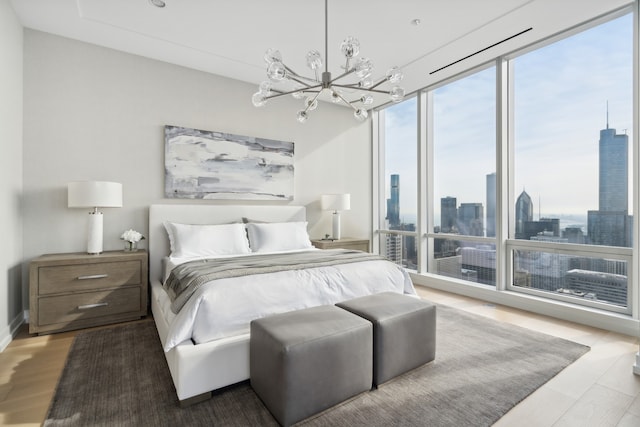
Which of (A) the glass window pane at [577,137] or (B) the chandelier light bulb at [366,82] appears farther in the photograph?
(A) the glass window pane at [577,137]

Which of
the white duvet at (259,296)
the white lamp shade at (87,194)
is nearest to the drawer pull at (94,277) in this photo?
the white lamp shade at (87,194)

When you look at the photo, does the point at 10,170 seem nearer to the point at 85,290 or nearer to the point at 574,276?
the point at 85,290

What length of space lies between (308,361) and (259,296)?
2.04 ft

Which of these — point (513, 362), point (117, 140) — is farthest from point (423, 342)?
point (117, 140)

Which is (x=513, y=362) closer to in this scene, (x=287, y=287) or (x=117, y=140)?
(x=287, y=287)

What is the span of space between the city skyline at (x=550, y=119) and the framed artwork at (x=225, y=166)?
2.36m

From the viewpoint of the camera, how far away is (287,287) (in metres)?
2.17

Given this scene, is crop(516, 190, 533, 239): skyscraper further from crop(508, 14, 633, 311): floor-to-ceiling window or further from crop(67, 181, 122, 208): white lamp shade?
crop(67, 181, 122, 208): white lamp shade

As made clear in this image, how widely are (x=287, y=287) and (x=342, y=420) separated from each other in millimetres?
864

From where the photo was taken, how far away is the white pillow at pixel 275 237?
3668 millimetres

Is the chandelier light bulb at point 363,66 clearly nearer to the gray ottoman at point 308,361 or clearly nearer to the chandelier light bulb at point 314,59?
the chandelier light bulb at point 314,59

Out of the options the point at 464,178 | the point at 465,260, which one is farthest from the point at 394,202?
the point at 465,260

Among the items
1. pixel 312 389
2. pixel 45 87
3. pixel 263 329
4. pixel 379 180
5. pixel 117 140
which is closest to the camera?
pixel 312 389

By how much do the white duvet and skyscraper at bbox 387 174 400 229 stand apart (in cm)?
268
